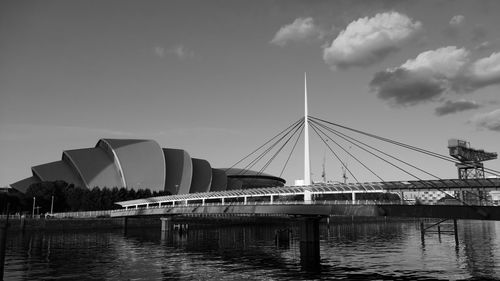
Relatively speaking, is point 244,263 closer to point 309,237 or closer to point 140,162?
point 309,237

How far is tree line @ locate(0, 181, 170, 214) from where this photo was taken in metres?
104

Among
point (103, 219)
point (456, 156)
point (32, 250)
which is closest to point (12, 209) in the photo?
point (103, 219)

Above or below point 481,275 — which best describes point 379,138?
above

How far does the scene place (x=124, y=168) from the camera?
13462 centimetres

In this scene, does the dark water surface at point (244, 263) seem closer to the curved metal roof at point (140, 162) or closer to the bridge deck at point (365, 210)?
the bridge deck at point (365, 210)

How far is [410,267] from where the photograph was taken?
1492 inches

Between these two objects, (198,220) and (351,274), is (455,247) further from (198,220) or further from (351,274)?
(198,220)

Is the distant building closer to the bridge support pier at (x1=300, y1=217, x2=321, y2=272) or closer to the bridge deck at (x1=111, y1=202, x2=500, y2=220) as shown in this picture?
the bridge deck at (x1=111, y1=202, x2=500, y2=220)

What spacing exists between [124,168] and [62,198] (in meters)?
26.9

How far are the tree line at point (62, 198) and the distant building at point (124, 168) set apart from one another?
13845 mm

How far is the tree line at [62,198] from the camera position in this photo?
340 feet

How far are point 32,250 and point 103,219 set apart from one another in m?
43.1

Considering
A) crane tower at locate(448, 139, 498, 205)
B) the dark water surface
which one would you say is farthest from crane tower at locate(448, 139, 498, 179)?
the dark water surface

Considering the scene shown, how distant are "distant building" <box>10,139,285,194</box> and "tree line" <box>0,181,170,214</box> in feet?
45.4
